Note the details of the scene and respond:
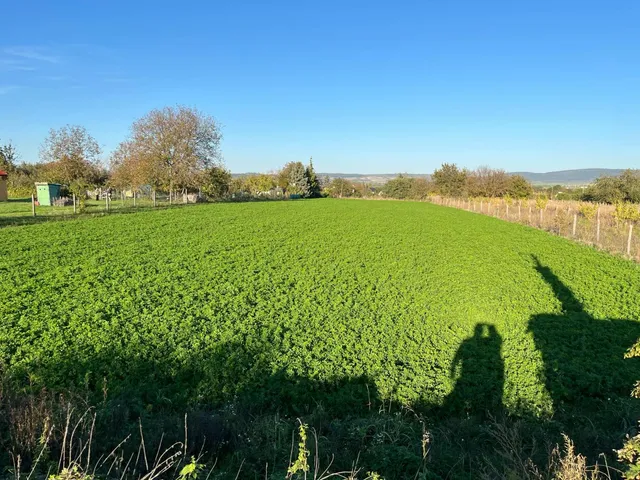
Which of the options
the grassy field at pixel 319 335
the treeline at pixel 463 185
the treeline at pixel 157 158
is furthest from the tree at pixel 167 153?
the treeline at pixel 463 185

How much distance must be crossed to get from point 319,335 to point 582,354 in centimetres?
508

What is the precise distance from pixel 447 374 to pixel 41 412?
586cm

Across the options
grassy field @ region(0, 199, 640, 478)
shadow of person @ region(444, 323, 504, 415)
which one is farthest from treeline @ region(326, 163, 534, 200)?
shadow of person @ region(444, 323, 504, 415)

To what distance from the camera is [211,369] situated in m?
6.54

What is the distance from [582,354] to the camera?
25.7 ft

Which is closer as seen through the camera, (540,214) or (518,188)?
(540,214)

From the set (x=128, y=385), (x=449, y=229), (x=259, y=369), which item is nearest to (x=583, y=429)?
(x=259, y=369)

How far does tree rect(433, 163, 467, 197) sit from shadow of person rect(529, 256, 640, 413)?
66292mm

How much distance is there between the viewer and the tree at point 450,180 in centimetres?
7388

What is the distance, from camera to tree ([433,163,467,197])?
73.9 m

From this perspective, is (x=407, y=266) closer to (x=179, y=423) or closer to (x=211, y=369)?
(x=211, y=369)

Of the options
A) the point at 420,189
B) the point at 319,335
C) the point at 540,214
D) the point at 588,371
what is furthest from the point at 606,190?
the point at 319,335

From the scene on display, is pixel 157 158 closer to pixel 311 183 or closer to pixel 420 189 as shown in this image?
pixel 311 183

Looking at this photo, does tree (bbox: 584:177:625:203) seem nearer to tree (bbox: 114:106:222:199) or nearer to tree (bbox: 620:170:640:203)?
tree (bbox: 620:170:640:203)
